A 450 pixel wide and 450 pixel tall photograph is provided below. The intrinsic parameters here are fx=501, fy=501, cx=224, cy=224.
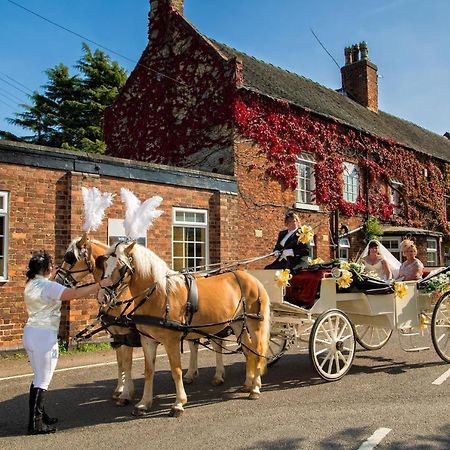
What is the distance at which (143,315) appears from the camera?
5473mm

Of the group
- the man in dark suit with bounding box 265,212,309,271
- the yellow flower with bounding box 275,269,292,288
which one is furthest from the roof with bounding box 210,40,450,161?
the yellow flower with bounding box 275,269,292,288

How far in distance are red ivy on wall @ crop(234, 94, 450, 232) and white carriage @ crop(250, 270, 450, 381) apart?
28.0 ft

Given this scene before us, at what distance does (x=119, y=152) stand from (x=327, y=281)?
13.4 m

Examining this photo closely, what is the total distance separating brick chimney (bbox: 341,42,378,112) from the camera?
25375mm

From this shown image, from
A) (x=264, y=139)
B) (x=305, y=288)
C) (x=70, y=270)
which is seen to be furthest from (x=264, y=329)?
(x=264, y=139)

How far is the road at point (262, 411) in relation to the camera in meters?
4.66

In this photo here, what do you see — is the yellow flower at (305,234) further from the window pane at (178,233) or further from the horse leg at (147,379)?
the window pane at (178,233)

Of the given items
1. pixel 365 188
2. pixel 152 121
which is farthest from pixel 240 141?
pixel 365 188

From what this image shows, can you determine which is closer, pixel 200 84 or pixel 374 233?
pixel 200 84

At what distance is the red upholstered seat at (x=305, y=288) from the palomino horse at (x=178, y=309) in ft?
3.28

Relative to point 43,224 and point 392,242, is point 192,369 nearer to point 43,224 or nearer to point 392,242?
point 43,224

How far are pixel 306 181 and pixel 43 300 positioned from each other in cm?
1367

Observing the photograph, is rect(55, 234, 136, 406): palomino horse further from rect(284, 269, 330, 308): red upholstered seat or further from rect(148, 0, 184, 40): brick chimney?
rect(148, 0, 184, 40): brick chimney

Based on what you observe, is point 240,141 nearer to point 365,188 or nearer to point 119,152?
point 119,152
